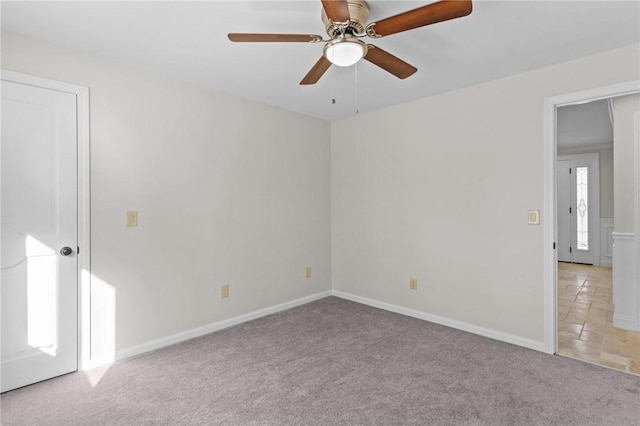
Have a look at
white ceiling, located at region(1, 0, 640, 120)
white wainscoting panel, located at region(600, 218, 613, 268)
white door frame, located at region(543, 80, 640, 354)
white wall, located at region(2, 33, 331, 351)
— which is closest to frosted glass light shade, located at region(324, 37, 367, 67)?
white ceiling, located at region(1, 0, 640, 120)

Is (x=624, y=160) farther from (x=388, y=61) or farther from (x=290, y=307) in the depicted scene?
(x=290, y=307)

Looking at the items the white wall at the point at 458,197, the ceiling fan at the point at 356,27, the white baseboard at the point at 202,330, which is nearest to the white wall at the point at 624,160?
the white wall at the point at 458,197

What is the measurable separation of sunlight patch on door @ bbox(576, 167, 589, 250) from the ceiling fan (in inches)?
265

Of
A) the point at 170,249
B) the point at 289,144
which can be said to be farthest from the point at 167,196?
the point at 289,144

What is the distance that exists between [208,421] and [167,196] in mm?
1813

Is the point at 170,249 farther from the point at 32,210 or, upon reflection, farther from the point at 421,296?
the point at 421,296

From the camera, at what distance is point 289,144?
3.86 m

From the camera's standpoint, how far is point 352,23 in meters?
1.69

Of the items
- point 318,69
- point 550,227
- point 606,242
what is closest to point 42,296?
point 318,69

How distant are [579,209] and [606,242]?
2.52 ft

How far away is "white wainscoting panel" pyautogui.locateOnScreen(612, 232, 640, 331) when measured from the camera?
3205mm

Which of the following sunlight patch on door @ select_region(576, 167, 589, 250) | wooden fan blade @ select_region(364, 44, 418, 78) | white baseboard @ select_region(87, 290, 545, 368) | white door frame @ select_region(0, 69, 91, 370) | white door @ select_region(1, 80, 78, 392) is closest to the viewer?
wooden fan blade @ select_region(364, 44, 418, 78)

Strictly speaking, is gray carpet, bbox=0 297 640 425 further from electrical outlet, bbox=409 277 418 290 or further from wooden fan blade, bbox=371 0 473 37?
wooden fan blade, bbox=371 0 473 37

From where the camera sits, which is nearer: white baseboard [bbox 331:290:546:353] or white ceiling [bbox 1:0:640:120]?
white ceiling [bbox 1:0:640:120]
